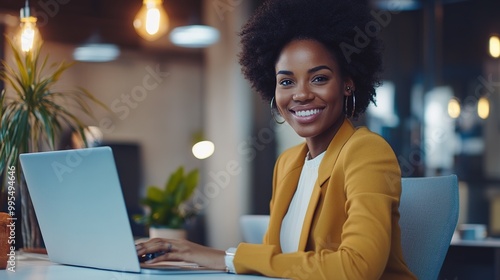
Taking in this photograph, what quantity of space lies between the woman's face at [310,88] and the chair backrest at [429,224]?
1.11 feet

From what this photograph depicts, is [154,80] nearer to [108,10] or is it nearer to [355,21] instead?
[108,10]

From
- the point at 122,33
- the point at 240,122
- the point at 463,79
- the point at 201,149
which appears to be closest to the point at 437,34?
the point at 463,79

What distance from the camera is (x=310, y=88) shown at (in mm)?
2100

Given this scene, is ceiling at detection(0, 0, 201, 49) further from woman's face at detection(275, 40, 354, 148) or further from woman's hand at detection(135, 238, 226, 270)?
woman's hand at detection(135, 238, 226, 270)

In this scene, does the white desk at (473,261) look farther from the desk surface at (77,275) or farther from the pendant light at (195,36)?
the pendant light at (195,36)

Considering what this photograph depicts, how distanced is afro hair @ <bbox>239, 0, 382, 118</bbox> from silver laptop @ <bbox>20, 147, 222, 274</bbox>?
30.0 inches

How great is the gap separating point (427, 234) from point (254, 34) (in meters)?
0.84

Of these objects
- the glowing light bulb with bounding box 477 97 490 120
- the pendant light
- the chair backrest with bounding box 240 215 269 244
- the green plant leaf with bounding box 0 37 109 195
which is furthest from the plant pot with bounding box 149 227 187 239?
the glowing light bulb with bounding box 477 97 490 120

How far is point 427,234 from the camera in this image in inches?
84.7

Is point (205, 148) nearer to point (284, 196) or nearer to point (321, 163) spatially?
point (284, 196)

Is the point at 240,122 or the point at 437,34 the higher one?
the point at 437,34

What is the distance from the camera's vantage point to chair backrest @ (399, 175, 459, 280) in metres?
2.12

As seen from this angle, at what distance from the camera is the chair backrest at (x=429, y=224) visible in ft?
6.96

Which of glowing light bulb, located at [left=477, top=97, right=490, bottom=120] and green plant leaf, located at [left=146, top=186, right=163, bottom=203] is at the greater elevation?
glowing light bulb, located at [left=477, top=97, right=490, bottom=120]
